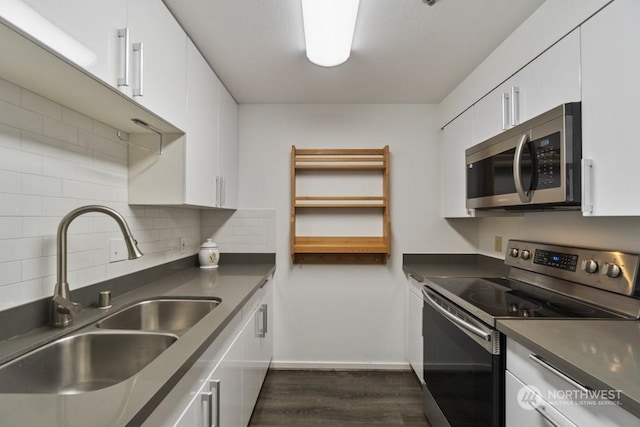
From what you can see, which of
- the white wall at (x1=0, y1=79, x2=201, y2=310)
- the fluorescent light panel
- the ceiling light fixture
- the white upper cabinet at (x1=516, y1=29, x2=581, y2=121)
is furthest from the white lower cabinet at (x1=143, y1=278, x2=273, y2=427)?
the white upper cabinet at (x1=516, y1=29, x2=581, y2=121)

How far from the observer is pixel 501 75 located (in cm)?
164

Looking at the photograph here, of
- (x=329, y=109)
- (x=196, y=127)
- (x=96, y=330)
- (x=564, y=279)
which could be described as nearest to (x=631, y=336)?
(x=564, y=279)

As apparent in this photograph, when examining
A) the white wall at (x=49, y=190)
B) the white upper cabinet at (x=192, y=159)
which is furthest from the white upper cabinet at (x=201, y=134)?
the white wall at (x=49, y=190)

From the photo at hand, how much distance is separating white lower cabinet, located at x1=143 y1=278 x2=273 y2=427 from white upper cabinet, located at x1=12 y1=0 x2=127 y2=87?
940mm

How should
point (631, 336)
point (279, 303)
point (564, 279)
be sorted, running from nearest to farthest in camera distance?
point (631, 336) → point (564, 279) → point (279, 303)

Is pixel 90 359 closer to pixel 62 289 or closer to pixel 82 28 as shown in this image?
pixel 62 289

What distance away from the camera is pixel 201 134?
1760mm

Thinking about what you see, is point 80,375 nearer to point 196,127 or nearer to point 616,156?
point 196,127

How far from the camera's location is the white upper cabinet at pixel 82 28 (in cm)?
72

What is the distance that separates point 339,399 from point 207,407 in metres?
1.34

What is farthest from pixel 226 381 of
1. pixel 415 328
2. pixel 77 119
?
pixel 415 328

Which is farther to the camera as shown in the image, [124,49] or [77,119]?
[77,119]

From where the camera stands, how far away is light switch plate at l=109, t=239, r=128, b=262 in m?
1.46

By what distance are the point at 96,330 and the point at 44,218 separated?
453 mm
